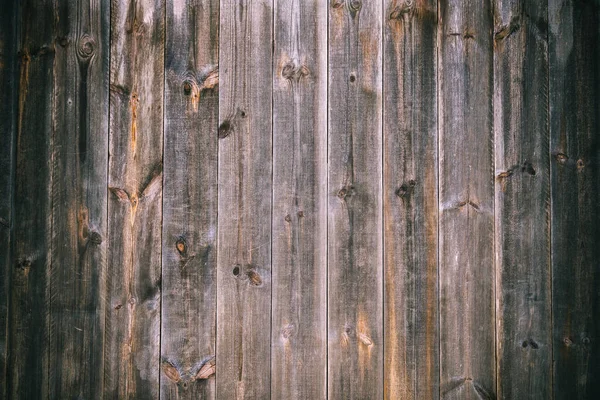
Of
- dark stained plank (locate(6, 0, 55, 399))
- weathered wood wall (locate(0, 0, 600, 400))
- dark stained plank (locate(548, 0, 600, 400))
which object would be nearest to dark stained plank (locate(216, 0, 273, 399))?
weathered wood wall (locate(0, 0, 600, 400))

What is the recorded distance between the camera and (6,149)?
1609 millimetres

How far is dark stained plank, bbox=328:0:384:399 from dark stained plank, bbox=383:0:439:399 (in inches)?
1.1

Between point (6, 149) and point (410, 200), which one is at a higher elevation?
point (6, 149)

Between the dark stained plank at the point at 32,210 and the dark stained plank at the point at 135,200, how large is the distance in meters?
0.20

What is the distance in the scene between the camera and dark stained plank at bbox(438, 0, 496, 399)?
5.18ft

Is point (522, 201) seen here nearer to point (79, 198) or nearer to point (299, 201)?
point (299, 201)

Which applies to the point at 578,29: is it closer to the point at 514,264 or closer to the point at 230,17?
the point at 514,264

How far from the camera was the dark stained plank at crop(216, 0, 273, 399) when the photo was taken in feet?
5.17

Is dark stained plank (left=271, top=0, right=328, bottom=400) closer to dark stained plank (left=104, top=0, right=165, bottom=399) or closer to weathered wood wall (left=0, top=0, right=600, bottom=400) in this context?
weathered wood wall (left=0, top=0, right=600, bottom=400)

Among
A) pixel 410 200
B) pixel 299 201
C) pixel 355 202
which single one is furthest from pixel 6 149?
pixel 410 200

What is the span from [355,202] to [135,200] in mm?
675

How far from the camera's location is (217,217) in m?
1.59

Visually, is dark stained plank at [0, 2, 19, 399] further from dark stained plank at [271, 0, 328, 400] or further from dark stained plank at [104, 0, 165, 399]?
dark stained plank at [271, 0, 328, 400]

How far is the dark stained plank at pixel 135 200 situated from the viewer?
158cm
